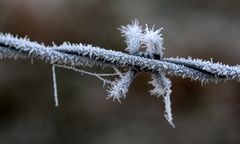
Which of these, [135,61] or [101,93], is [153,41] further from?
[101,93]

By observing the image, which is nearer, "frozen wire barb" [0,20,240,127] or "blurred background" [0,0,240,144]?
"frozen wire barb" [0,20,240,127]

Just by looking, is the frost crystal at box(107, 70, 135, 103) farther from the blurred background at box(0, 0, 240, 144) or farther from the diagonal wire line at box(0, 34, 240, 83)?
the blurred background at box(0, 0, 240, 144)

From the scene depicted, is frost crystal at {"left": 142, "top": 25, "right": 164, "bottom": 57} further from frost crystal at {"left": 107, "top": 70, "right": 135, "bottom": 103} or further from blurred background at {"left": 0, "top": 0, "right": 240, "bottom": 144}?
blurred background at {"left": 0, "top": 0, "right": 240, "bottom": 144}

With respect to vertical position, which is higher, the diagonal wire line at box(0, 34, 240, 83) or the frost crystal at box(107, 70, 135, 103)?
the diagonal wire line at box(0, 34, 240, 83)

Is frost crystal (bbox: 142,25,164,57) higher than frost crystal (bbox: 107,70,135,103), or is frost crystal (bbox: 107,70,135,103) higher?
frost crystal (bbox: 142,25,164,57)

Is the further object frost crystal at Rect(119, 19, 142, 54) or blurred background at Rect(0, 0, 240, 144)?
blurred background at Rect(0, 0, 240, 144)

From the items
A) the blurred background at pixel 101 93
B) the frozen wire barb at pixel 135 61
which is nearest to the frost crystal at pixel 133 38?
the frozen wire barb at pixel 135 61

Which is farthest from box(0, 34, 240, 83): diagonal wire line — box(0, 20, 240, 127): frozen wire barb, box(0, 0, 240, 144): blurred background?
box(0, 0, 240, 144): blurred background

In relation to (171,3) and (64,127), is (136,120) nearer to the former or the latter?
(64,127)
